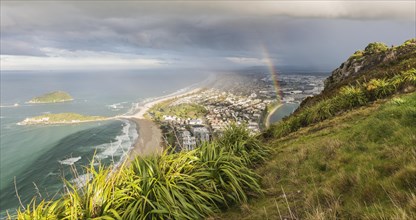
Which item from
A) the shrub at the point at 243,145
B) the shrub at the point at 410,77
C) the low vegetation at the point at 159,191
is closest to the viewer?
the low vegetation at the point at 159,191

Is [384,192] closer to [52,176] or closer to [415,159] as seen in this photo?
[415,159]

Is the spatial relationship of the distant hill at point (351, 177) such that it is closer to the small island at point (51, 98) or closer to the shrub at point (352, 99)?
the shrub at point (352, 99)

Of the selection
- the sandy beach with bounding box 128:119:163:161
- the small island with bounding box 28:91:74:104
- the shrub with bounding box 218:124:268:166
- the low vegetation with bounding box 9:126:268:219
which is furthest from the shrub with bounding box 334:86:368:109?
the small island with bounding box 28:91:74:104

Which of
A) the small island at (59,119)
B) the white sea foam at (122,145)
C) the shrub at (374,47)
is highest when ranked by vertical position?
the shrub at (374,47)

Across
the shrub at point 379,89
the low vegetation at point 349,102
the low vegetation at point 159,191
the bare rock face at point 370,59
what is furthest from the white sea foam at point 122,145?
the low vegetation at point 159,191

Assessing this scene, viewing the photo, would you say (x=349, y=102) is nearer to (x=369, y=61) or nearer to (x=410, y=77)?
(x=410, y=77)

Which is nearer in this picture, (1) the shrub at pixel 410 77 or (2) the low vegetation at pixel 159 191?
(2) the low vegetation at pixel 159 191

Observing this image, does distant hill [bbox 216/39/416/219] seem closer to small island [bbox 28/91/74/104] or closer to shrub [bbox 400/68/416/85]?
shrub [bbox 400/68/416/85]

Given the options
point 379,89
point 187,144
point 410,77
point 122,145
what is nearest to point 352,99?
point 379,89
